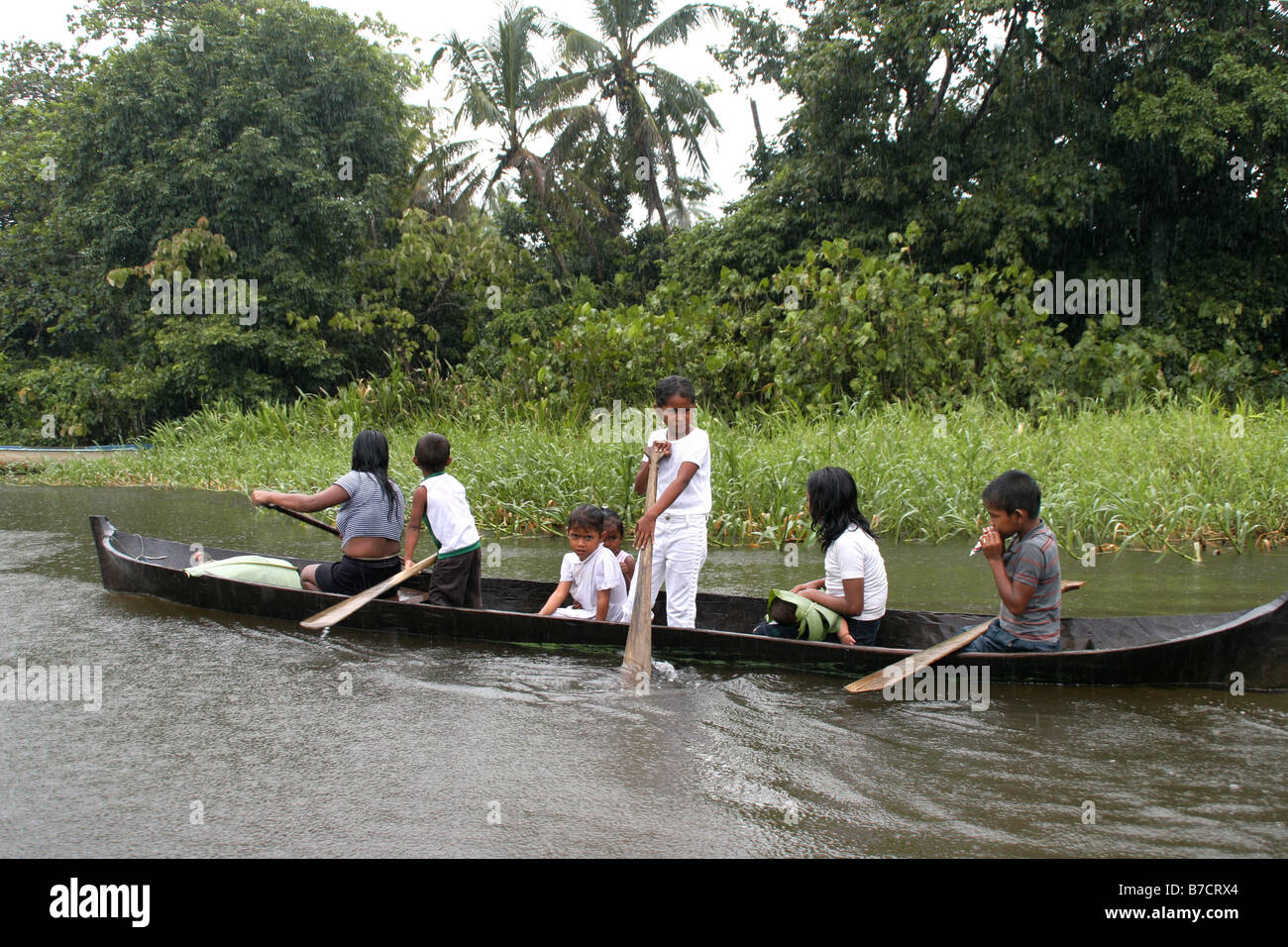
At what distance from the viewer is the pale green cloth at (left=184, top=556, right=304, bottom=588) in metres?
6.75

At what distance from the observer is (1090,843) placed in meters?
3.35

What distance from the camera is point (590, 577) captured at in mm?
5883

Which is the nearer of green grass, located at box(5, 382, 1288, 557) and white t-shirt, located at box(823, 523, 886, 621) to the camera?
white t-shirt, located at box(823, 523, 886, 621)

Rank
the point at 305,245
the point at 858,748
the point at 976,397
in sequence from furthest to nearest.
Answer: the point at 305,245 < the point at 976,397 < the point at 858,748

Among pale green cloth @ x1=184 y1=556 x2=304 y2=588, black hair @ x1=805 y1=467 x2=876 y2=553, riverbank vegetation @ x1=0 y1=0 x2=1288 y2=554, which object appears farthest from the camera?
riverbank vegetation @ x1=0 y1=0 x2=1288 y2=554

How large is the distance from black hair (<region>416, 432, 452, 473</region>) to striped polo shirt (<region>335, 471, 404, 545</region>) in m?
0.32

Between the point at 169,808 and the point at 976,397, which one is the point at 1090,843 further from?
the point at 976,397

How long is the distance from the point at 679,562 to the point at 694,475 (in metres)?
0.47

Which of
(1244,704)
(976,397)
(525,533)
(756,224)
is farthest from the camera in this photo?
(756,224)

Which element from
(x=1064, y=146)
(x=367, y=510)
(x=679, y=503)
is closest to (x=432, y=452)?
(x=367, y=510)

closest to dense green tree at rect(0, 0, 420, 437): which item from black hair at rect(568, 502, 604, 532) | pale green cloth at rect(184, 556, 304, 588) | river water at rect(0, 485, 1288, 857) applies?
pale green cloth at rect(184, 556, 304, 588)

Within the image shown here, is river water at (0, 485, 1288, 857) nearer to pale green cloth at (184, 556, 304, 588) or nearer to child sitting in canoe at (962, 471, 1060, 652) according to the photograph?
child sitting in canoe at (962, 471, 1060, 652)
